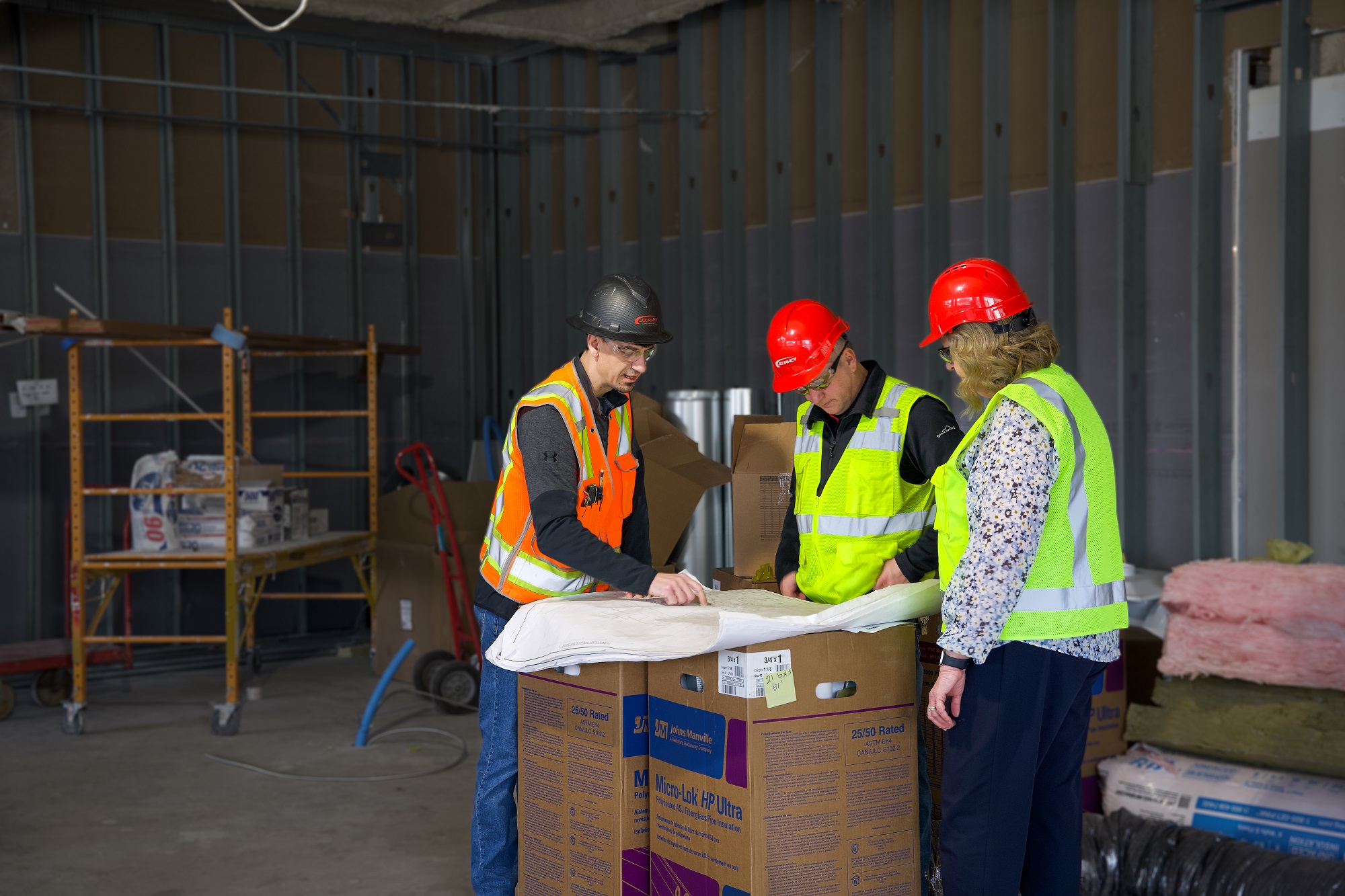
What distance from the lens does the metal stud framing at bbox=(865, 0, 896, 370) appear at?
588 cm

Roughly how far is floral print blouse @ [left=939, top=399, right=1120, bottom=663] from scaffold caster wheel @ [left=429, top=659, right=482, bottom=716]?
4102 millimetres

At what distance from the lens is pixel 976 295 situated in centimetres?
247

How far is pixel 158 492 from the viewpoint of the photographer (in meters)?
5.89

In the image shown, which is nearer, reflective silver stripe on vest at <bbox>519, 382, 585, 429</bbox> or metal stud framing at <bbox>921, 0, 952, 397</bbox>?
reflective silver stripe on vest at <bbox>519, 382, 585, 429</bbox>

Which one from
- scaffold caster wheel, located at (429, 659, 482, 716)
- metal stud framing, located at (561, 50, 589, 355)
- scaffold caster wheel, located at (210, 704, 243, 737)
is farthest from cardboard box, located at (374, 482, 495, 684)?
metal stud framing, located at (561, 50, 589, 355)

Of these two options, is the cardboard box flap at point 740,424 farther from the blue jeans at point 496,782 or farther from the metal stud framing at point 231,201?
the metal stud framing at point 231,201

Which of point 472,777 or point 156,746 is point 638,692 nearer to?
point 472,777

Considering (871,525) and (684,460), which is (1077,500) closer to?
(871,525)

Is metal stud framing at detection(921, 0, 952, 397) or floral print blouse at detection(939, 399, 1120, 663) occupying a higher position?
metal stud framing at detection(921, 0, 952, 397)

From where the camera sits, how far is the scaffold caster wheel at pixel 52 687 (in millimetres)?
6438

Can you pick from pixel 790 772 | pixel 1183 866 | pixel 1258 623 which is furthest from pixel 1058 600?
pixel 1258 623

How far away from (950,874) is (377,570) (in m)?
5.27

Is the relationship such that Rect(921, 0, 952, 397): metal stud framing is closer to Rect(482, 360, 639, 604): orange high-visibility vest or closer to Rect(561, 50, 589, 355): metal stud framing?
Rect(561, 50, 589, 355): metal stud framing

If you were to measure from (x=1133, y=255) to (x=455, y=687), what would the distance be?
12.5 feet
